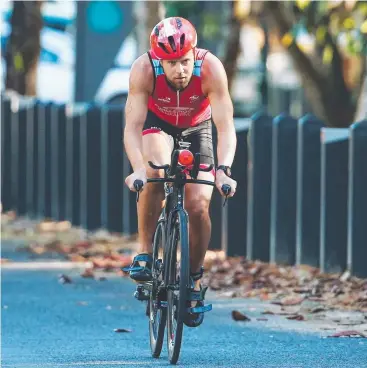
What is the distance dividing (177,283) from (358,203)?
146 inches

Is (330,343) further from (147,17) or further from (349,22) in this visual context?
(147,17)

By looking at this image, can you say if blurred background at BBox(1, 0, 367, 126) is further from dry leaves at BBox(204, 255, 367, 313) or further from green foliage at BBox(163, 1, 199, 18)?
dry leaves at BBox(204, 255, 367, 313)

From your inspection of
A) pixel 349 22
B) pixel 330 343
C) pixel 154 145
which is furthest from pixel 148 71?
pixel 349 22

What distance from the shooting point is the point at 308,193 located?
1251cm

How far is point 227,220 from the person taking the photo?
1374cm

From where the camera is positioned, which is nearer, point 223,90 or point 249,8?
point 223,90

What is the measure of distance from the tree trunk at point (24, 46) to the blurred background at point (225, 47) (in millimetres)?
15

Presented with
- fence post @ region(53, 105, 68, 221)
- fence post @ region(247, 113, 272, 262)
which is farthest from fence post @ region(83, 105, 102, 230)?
fence post @ region(247, 113, 272, 262)

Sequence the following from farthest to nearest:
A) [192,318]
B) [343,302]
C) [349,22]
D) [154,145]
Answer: [349,22], [343,302], [154,145], [192,318]

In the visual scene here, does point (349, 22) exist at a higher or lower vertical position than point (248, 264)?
higher

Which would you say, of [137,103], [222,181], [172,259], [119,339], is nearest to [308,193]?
[119,339]

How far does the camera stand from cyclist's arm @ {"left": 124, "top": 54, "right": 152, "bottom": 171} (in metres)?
8.48

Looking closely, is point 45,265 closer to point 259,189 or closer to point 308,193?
point 259,189

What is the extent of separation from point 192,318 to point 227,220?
18.5 feet
